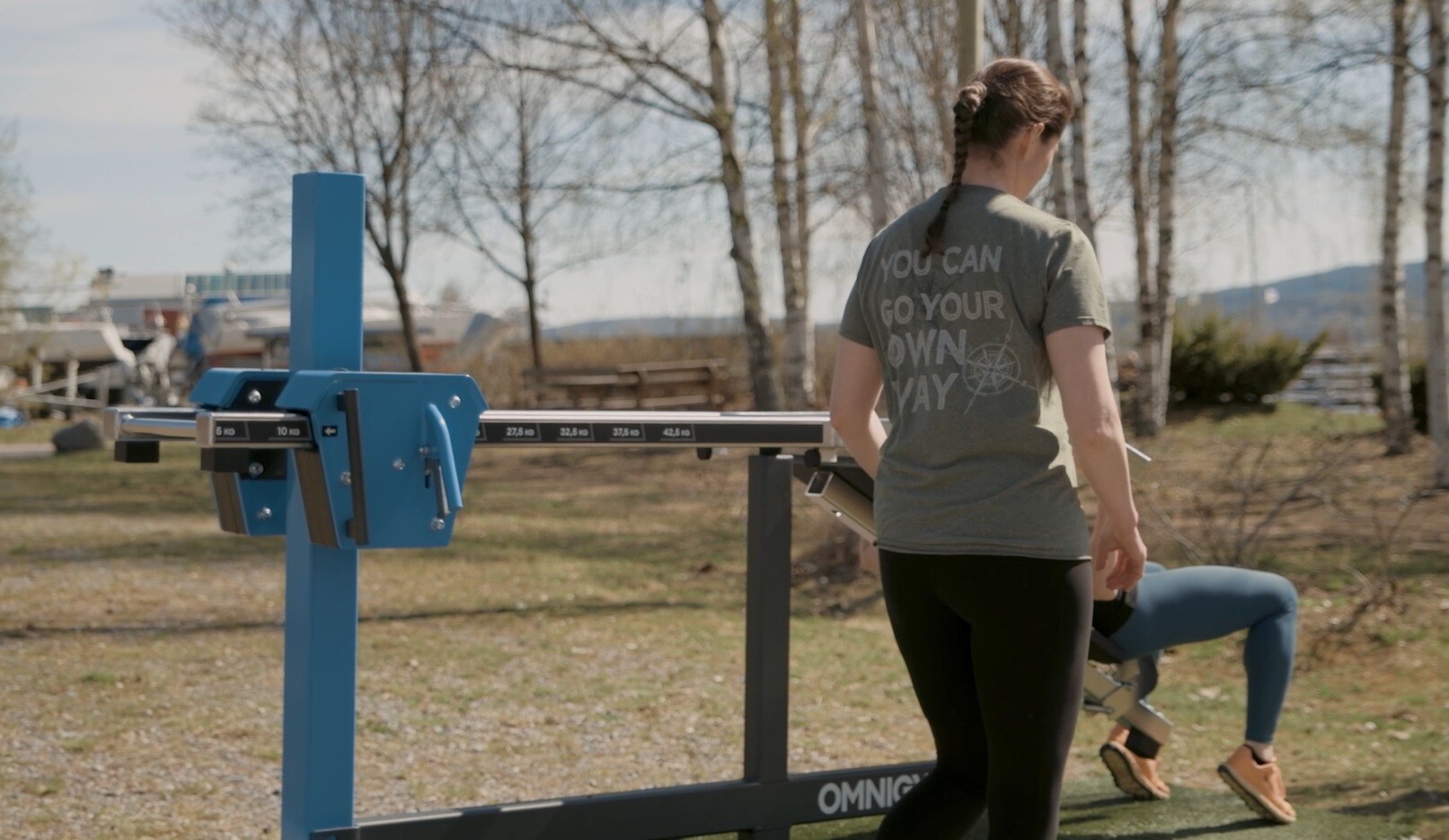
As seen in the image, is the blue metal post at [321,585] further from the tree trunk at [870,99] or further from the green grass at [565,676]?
the tree trunk at [870,99]

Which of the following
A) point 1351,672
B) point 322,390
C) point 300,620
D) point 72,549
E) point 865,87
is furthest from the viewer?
point 865,87

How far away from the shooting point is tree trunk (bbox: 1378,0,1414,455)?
1587 centimetres

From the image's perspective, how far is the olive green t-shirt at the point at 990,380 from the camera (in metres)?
2.67

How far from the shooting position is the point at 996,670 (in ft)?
8.90

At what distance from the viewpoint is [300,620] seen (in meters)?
3.24

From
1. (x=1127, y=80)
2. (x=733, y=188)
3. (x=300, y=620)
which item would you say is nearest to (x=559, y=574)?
(x=733, y=188)

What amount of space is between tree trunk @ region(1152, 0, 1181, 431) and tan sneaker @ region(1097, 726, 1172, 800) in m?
15.1

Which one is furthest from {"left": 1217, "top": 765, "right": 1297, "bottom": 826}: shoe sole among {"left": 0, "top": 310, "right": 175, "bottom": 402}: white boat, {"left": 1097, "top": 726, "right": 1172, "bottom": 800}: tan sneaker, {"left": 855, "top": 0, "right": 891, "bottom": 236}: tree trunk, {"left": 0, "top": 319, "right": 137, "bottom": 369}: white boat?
{"left": 0, "top": 319, "right": 137, "bottom": 369}: white boat

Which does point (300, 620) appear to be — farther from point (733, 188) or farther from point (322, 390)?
point (733, 188)

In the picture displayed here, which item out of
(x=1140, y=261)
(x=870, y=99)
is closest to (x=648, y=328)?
(x=1140, y=261)

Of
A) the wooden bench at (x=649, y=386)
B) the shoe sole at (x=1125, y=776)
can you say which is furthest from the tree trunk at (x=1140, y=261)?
the shoe sole at (x=1125, y=776)

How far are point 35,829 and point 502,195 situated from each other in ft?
44.1

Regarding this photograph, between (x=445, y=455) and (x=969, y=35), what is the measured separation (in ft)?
16.1

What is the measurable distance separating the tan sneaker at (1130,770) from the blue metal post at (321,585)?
98.4 inches
